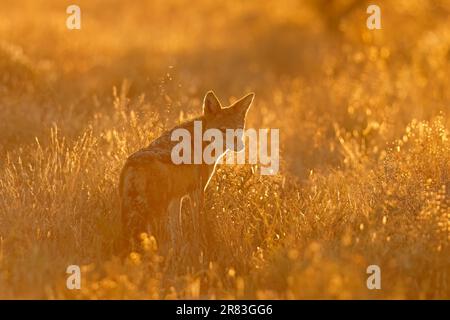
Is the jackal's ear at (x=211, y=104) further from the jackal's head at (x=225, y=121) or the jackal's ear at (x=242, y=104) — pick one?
the jackal's ear at (x=242, y=104)

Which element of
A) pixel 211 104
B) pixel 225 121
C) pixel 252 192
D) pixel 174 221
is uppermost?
pixel 211 104

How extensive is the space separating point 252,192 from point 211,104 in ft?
3.44

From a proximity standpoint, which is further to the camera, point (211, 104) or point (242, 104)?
point (242, 104)

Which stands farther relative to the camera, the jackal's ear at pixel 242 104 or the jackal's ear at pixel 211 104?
the jackal's ear at pixel 242 104

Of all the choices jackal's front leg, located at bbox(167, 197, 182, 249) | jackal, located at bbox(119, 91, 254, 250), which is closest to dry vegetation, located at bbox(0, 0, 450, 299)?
jackal's front leg, located at bbox(167, 197, 182, 249)

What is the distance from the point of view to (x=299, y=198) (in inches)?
357

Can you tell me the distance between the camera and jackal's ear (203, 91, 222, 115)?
8.81 metres

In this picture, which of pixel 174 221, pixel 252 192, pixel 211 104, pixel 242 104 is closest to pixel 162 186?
pixel 174 221

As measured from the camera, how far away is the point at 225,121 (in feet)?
29.3

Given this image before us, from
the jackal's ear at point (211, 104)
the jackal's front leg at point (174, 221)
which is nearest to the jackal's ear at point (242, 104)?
the jackal's ear at point (211, 104)

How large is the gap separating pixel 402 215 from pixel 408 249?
0.69 m

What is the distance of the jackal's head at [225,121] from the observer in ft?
29.0

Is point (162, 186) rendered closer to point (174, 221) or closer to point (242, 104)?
point (174, 221)
